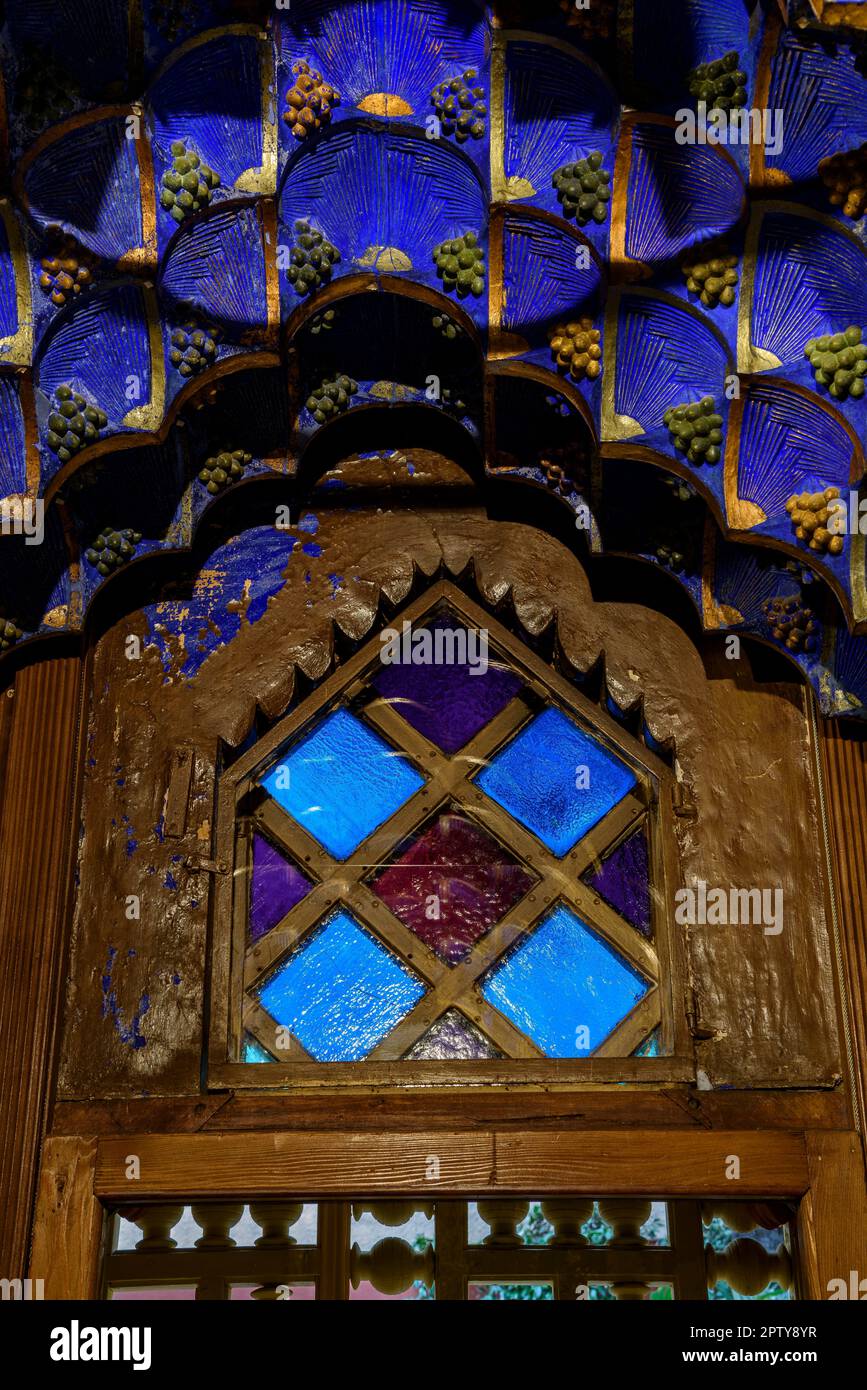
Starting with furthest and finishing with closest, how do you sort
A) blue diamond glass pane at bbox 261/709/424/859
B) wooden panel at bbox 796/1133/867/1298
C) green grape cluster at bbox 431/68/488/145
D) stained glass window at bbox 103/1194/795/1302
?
blue diamond glass pane at bbox 261/709/424/859 → stained glass window at bbox 103/1194/795/1302 → green grape cluster at bbox 431/68/488/145 → wooden panel at bbox 796/1133/867/1298

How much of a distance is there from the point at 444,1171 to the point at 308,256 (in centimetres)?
245

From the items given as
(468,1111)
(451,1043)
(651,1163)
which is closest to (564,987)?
(451,1043)

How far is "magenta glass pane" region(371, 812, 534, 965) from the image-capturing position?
4801 mm

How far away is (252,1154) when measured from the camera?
4.39m

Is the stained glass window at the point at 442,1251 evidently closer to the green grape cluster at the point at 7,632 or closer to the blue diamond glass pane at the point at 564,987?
the blue diamond glass pane at the point at 564,987

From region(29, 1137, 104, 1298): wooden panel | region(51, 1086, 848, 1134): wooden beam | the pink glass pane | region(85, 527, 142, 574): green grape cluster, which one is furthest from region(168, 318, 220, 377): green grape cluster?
the pink glass pane

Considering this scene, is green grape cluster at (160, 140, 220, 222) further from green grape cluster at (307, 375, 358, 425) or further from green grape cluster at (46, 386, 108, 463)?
Answer: green grape cluster at (307, 375, 358, 425)

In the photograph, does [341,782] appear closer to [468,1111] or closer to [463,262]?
[468,1111]

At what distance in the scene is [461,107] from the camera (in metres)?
4.52

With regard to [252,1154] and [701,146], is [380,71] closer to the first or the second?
[701,146]

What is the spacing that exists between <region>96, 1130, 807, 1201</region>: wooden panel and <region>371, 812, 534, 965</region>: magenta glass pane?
60 cm

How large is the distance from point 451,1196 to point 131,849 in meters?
1.32

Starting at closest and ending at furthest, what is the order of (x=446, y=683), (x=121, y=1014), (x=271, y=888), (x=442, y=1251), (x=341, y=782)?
(x=121, y=1014) < (x=442, y=1251) < (x=271, y=888) < (x=341, y=782) < (x=446, y=683)

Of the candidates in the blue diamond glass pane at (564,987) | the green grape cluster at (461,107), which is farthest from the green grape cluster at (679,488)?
the blue diamond glass pane at (564,987)
